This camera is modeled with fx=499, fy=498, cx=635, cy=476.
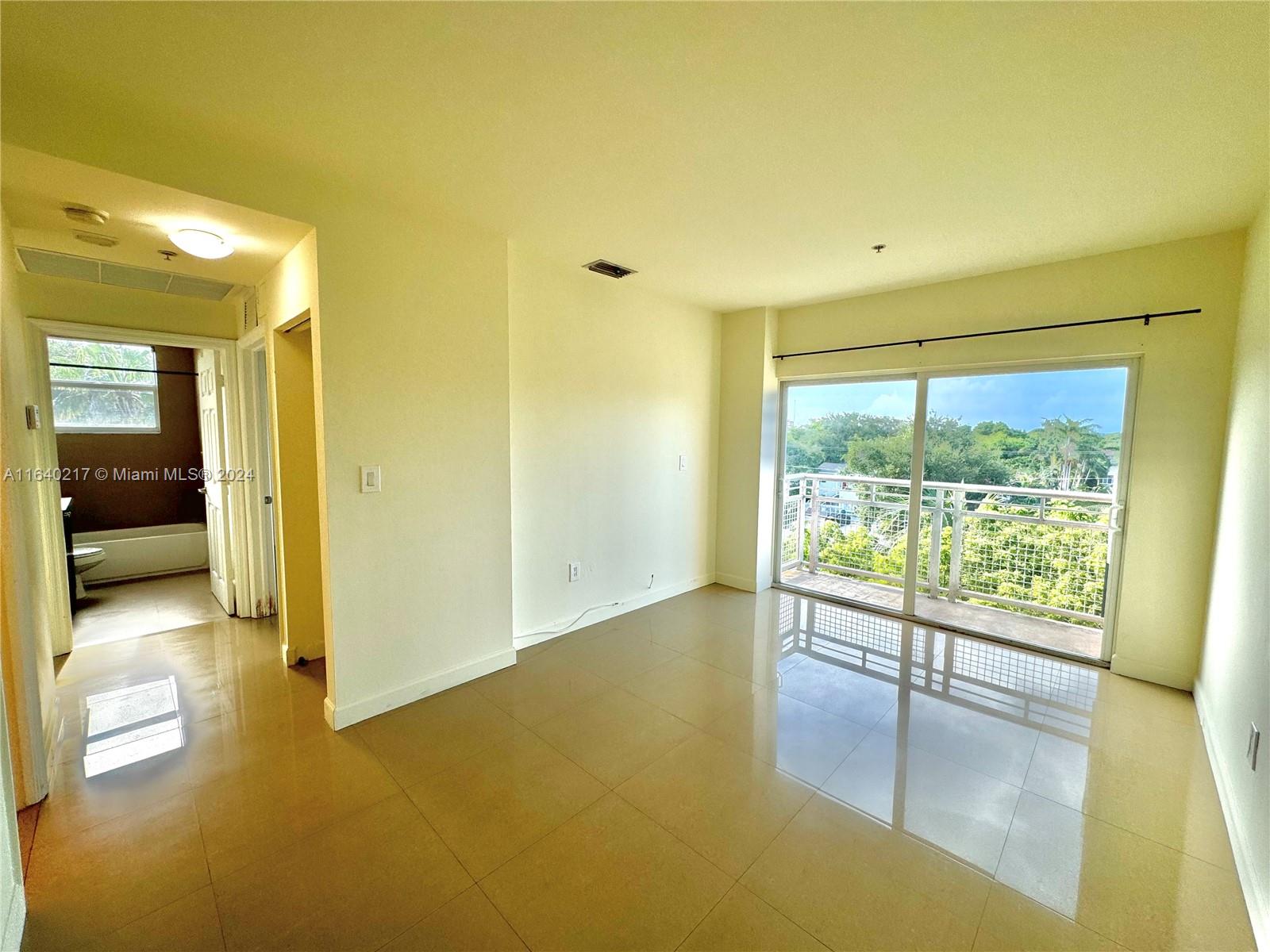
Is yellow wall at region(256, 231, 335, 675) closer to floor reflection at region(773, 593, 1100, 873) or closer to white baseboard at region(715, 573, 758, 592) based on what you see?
floor reflection at region(773, 593, 1100, 873)

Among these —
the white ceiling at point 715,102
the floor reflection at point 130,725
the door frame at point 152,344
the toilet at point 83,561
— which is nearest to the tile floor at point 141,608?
the toilet at point 83,561

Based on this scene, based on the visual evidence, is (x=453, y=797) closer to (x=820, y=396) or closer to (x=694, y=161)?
(x=694, y=161)

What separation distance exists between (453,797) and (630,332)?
3018 millimetres

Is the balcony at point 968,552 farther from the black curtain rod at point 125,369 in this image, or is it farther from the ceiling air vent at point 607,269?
the black curtain rod at point 125,369

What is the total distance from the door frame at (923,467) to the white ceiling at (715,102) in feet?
2.77

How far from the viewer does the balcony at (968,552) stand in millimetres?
3422

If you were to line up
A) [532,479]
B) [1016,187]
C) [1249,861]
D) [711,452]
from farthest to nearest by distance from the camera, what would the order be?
[711,452] → [532,479] → [1016,187] → [1249,861]

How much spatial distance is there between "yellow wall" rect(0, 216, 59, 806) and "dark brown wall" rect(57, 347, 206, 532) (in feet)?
9.88

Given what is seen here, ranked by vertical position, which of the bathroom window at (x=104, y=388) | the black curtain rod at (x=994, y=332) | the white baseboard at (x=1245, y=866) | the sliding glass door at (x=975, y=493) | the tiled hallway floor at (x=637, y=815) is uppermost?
the black curtain rod at (x=994, y=332)

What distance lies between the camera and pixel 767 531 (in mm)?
4473

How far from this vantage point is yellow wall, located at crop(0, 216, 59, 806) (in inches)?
67.7

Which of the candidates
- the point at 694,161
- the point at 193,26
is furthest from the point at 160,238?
the point at 694,161

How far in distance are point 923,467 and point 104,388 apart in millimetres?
7195

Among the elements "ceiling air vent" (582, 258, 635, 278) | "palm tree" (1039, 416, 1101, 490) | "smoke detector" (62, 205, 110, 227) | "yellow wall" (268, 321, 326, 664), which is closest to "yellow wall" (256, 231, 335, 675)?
"yellow wall" (268, 321, 326, 664)
